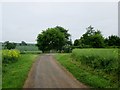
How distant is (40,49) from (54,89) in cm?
8235

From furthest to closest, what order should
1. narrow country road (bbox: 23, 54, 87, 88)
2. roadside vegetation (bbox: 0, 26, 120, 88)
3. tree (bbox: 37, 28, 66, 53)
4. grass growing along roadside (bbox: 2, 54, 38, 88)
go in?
1. tree (bbox: 37, 28, 66, 53)
2. roadside vegetation (bbox: 0, 26, 120, 88)
3. grass growing along roadside (bbox: 2, 54, 38, 88)
4. narrow country road (bbox: 23, 54, 87, 88)

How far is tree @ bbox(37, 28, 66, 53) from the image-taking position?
315 feet

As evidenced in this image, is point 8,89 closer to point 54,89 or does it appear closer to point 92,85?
point 54,89

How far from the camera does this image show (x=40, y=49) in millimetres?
96750

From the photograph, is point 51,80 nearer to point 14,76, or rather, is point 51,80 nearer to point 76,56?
point 14,76

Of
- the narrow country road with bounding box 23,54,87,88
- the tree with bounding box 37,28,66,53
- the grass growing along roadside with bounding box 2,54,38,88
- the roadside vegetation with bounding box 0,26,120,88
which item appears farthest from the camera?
the tree with bounding box 37,28,66,53

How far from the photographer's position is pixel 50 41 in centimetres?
9706

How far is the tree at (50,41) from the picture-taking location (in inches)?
3780

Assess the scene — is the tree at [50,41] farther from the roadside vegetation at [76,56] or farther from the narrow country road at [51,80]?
the narrow country road at [51,80]

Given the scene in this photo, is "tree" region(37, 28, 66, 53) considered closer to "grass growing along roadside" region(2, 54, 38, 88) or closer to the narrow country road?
"grass growing along roadside" region(2, 54, 38, 88)

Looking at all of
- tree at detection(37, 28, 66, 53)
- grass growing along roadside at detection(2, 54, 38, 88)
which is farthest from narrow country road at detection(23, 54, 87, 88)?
tree at detection(37, 28, 66, 53)

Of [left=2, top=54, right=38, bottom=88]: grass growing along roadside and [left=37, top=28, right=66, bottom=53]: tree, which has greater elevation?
[left=37, top=28, right=66, bottom=53]: tree

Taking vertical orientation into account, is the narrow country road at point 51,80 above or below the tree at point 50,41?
below

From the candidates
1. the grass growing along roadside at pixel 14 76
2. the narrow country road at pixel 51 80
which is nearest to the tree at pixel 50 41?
the grass growing along roadside at pixel 14 76
